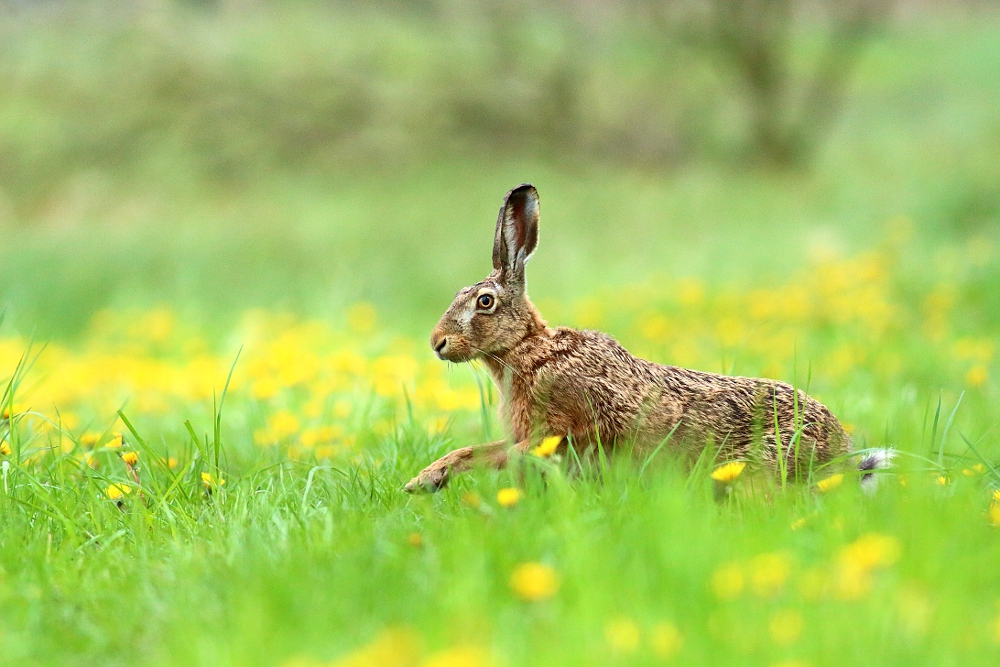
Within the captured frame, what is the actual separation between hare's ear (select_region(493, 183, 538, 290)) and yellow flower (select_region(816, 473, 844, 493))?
1.43 meters

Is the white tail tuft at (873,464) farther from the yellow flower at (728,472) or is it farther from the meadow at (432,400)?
the yellow flower at (728,472)

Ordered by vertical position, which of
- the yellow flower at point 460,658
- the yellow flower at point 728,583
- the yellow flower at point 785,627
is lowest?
the yellow flower at point 460,658

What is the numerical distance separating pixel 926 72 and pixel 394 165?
11.7 m

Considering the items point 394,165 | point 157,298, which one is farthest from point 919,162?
point 157,298

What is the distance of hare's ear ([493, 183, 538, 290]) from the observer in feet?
13.2

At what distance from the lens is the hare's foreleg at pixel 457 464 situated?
348cm

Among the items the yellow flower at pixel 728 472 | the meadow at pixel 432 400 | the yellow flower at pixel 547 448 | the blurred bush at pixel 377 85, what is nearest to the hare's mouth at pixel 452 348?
the meadow at pixel 432 400

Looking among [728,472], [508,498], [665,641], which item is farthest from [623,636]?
[728,472]

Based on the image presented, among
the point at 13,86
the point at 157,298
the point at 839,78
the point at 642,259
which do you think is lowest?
the point at 157,298

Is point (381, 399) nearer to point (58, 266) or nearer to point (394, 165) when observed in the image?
point (58, 266)

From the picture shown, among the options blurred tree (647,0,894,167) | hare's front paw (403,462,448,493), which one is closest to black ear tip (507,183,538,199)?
hare's front paw (403,462,448,493)

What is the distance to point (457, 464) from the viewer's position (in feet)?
11.7

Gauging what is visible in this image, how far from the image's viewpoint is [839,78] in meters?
15.8

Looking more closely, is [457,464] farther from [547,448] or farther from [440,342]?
[440,342]
